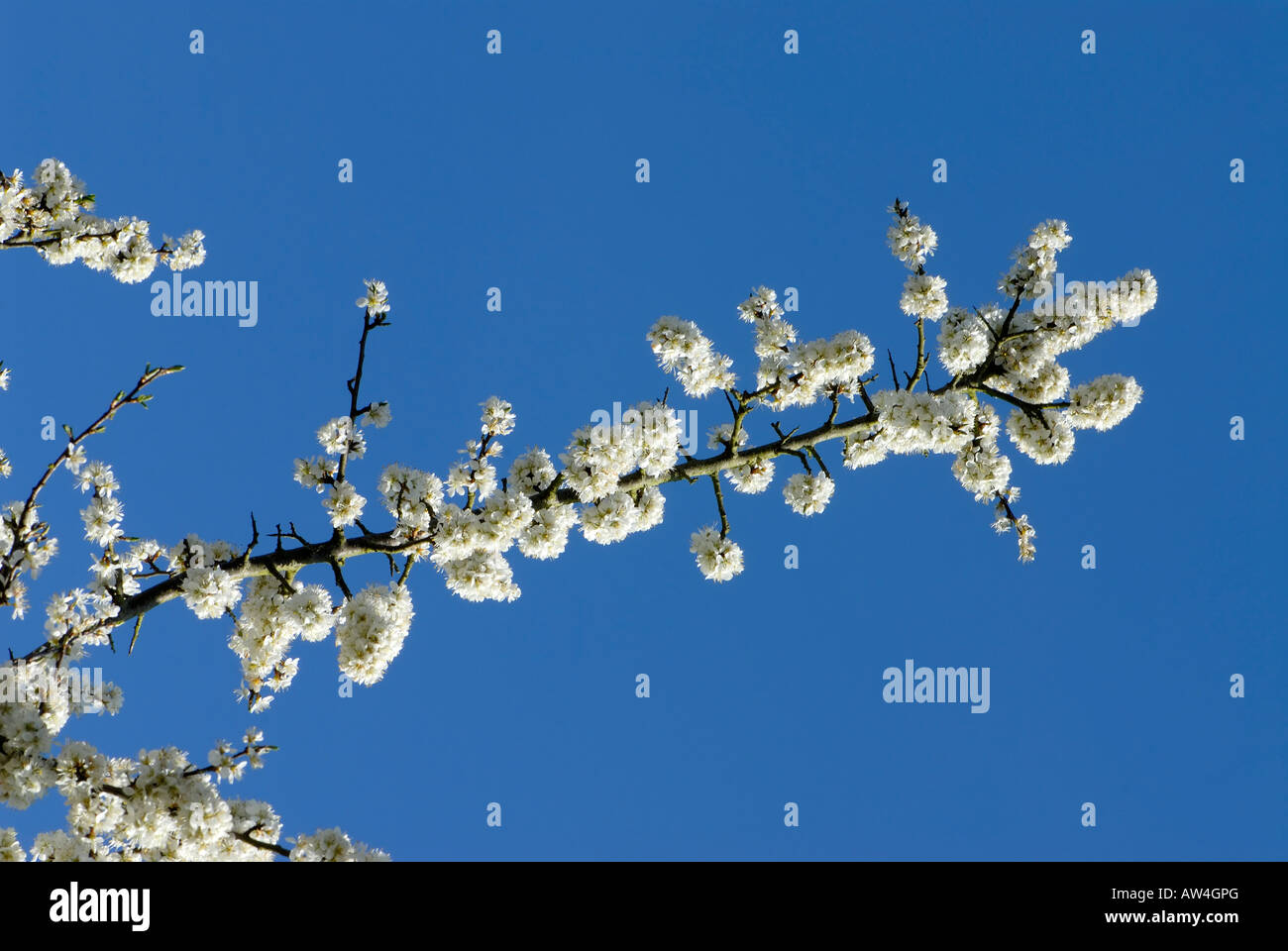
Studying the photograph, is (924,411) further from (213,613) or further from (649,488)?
(213,613)

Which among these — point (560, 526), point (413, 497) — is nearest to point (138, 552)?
point (413, 497)

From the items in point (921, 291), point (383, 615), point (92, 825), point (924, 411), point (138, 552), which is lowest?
point (92, 825)

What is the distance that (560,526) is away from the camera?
644cm

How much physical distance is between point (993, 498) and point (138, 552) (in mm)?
7152

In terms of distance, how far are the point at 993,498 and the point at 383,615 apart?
5.11 metres

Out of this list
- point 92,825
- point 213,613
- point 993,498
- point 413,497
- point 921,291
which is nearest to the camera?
point 92,825

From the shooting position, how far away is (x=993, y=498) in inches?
275

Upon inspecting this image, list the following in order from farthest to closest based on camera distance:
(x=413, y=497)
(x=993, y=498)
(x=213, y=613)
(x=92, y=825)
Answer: (x=993, y=498), (x=413, y=497), (x=213, y=613), (x=92, y=825)
